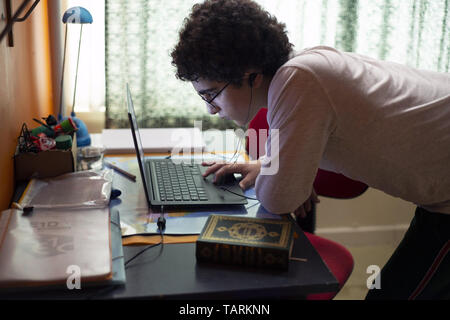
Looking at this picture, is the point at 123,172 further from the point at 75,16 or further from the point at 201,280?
the point at 201,280

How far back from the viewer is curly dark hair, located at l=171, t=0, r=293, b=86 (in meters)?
1.27

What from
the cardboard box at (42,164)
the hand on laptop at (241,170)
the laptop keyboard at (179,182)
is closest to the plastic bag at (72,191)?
the cardboard box at (42,164)

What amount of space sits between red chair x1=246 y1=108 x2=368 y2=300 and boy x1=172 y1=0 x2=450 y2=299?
7.5 inches

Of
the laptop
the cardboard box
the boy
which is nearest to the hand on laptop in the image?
the laptop

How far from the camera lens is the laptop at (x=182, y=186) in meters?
1.36

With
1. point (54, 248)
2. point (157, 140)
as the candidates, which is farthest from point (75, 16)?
point (54, 248)

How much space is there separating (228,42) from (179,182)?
48 centimetres

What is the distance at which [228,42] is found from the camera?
4.15 feet

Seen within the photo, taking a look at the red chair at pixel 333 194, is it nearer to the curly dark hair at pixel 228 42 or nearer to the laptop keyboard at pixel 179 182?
the laptop keyboard at pixel 179 182

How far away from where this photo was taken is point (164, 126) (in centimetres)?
242

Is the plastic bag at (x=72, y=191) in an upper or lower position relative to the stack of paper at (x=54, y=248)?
upper

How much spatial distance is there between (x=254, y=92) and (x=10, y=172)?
0.74 meters
